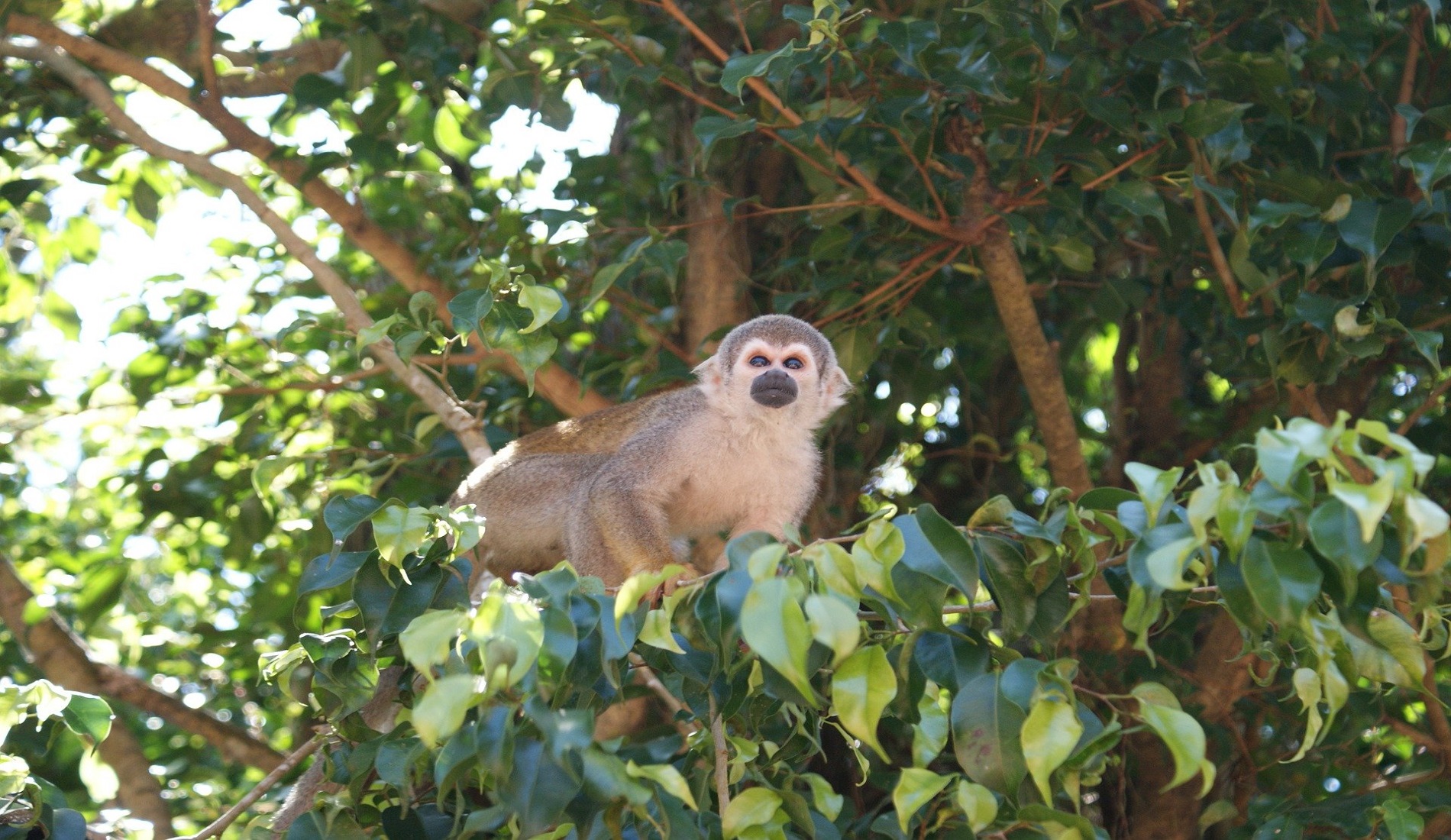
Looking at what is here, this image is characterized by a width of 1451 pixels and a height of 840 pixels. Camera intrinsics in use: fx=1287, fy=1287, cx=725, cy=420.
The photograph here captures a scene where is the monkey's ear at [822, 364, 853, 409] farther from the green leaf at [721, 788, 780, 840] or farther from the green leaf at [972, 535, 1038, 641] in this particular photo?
the green leaf at [721, 788, 780, 840]

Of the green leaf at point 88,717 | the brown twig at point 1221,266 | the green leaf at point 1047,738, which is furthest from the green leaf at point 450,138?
the green leaf at point 1047,738

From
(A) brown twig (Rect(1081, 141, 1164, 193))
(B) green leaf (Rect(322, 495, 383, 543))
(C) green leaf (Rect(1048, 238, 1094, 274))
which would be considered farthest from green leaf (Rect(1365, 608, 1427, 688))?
(C) green leaf (Rect(1048, 238, 1094, 274))

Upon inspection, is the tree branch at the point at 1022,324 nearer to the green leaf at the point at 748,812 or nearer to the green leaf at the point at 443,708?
the green leaf at the point at 748,812

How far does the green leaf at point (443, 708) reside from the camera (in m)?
2.08

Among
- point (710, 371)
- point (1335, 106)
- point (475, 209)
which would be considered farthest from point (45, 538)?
point (1335, 106)

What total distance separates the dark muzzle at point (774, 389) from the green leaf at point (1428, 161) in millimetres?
2079

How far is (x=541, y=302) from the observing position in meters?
3.19

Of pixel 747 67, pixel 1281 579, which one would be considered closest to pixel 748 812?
pixel 1281 579

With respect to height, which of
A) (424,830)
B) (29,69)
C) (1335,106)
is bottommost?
(1335,106)

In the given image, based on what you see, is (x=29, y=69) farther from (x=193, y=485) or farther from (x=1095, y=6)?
(x=1095, y=6)

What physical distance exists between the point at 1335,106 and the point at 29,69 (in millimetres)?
5574

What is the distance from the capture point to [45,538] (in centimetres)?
707

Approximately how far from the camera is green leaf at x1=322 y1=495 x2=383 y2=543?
9.07 ft

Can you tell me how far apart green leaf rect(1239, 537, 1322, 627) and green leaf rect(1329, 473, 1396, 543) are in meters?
0.16
